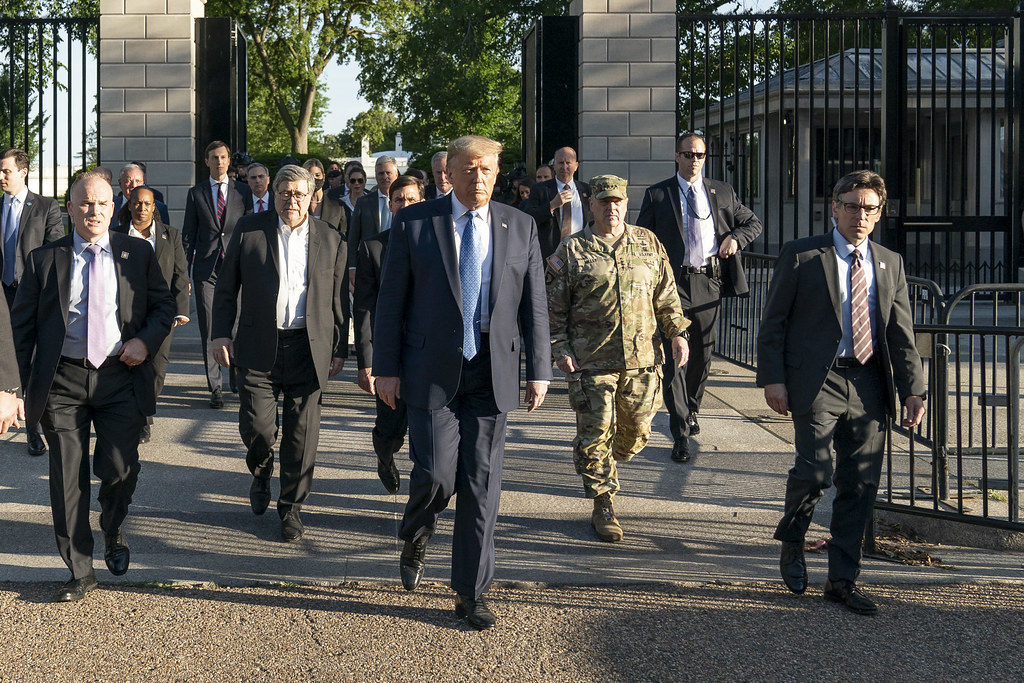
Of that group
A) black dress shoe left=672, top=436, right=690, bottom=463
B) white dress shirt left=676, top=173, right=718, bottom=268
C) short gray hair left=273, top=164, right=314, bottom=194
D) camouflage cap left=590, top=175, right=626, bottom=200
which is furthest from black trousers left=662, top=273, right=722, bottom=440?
short gray hair left=273, top=164, right=314, bottom=194

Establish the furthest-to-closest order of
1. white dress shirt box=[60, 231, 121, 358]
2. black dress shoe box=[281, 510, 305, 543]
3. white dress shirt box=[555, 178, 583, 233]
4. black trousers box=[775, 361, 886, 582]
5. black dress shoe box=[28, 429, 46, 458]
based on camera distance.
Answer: white dress shirt box=[555, 178, 583, 233], black dress shoe box=[28, 429, 46, 458], black dress shoe box=[281, 510, 305, 543], white dress shirt box=[60, 231, 121, 358], black trousers box=[775, 361, 886, 582]

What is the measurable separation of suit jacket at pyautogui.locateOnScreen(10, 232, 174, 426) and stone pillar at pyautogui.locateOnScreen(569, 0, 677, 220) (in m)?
7.17

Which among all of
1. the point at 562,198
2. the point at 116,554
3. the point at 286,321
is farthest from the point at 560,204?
the point at 116,554

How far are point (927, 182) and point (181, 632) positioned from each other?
22.6 metres

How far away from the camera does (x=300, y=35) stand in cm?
4081

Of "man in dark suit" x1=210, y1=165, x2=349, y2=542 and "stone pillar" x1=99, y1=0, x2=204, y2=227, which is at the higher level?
"stone pillar" x1=99, y1=0, x2=204, y2=227

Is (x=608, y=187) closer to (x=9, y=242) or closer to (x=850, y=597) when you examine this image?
(x=850, y=597)

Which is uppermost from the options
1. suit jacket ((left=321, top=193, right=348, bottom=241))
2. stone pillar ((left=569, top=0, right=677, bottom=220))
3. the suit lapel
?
stone pillar ((left=569, top=0, right=677, bottom=220))

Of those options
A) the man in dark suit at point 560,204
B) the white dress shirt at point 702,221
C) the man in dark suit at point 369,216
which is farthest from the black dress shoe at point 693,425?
the man in dark suit at point 369,216

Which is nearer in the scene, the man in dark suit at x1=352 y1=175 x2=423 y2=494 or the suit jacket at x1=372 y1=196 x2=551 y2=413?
the suit jacket at x1=372 y1=196 x2=551 y2=413

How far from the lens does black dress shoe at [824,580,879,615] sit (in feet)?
16.8

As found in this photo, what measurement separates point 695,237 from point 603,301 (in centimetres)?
245

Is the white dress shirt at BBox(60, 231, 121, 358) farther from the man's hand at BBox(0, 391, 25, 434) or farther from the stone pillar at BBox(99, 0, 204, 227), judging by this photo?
the stone pillar at BBox(99, 0, 204, 227)

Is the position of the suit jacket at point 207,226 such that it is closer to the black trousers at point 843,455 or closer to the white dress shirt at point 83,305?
the white dress shirt at point 83,305
